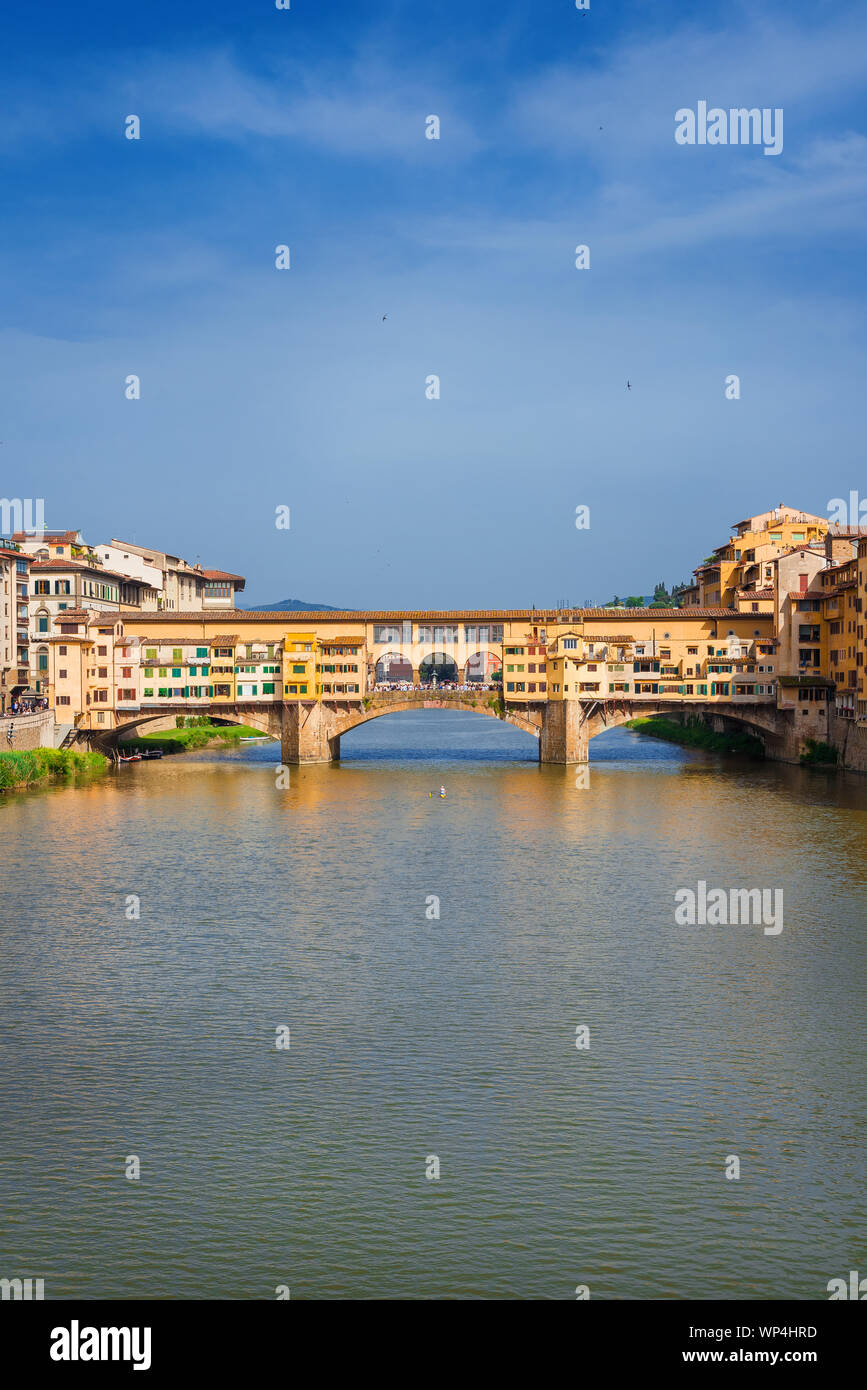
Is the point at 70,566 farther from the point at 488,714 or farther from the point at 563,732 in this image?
the point at 563,732

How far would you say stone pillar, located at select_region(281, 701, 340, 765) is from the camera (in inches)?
2913

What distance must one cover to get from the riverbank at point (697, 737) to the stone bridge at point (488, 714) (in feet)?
9.32

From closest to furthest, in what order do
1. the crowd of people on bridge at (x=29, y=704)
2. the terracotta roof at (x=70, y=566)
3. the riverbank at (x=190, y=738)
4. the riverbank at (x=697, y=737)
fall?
the crowd of people on bridge at (x=29, y=704)
the riverbank at (x=697, y=737)
the riverbank at (x=190, y=738)
the terracotta roof at (x=70, y=566)

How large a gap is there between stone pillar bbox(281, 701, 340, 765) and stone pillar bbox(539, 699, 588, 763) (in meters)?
13.3

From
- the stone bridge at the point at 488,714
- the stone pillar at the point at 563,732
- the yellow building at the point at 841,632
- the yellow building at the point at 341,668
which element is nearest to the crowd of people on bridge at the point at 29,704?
the stone bridge at the point at 488,714

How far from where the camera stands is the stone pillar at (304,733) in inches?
2913

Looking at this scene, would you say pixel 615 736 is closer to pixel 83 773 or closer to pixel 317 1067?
pixel 83 773

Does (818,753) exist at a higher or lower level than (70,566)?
lower

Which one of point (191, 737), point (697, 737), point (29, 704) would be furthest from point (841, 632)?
point (29, 704)

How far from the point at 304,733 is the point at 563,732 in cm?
1525

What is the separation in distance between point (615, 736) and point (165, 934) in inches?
3043

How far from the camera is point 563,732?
238 feet

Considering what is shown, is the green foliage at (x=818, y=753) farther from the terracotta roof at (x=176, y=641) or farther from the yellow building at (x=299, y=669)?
the terracotta roof at (x=176, y=641)
